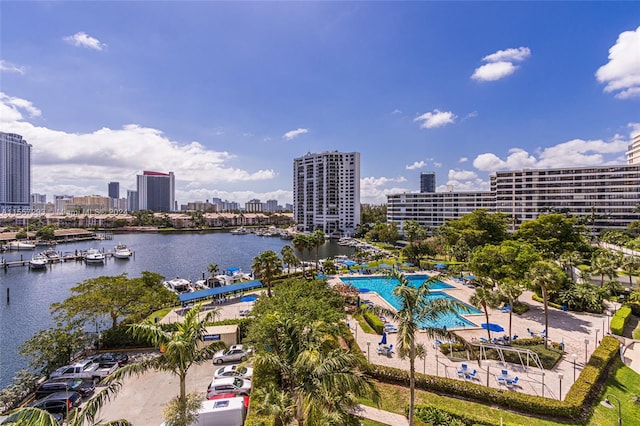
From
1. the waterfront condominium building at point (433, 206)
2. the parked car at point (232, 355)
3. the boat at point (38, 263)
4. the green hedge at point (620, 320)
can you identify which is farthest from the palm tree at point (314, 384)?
the waterfront condominium building at point (433, 206)

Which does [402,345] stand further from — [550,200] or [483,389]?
[550,200]

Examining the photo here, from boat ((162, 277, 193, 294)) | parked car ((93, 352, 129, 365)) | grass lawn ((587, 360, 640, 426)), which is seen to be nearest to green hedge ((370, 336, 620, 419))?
grass lawn ((587, 360, 640, 426))

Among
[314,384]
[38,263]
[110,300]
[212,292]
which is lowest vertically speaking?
[38,263]

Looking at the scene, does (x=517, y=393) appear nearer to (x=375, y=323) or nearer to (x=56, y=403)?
(x=375, y=323)

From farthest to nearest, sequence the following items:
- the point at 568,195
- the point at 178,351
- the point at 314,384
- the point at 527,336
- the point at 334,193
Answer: the point at 334,193
the point at 568,195
the point at 527,336
the point at 178,351
the point at 314,384

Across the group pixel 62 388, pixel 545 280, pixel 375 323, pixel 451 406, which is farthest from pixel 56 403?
pixel 545 280

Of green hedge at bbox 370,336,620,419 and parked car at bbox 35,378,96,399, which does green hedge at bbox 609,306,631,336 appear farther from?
parked car at bbox 35,378,96,399

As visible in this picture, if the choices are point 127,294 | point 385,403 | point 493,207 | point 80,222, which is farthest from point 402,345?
point 80,222
